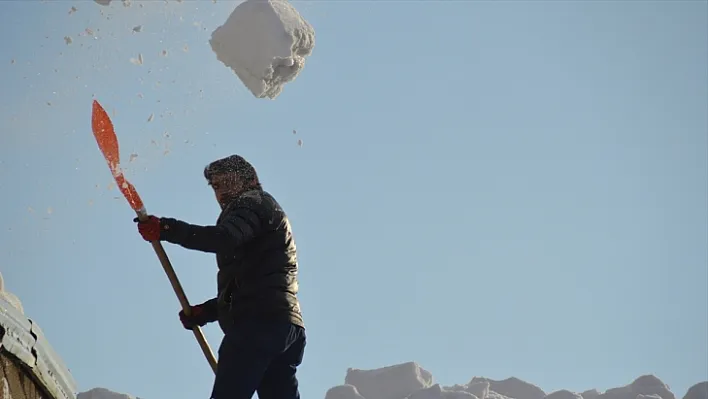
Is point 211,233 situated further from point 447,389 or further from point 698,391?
point 447,389

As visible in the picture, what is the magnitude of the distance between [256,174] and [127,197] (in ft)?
1.63

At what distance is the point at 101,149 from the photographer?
4012 mm

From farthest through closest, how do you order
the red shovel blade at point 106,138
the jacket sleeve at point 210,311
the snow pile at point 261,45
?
the snow pile at point 261,45 → the red shovel blade at point 106,138 → the jacket sleeve at point 210,311

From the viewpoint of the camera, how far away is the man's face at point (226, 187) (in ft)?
11.8

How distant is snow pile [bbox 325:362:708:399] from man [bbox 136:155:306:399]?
19.4 metres

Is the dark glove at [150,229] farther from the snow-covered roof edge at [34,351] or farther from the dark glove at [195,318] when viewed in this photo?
the dark glove at [195,318]

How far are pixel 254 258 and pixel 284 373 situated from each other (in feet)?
1.52

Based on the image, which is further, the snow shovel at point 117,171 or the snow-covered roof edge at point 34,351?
the snow shovel at point 117,171

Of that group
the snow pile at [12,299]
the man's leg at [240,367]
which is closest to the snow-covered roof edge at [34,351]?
the snow pile at [12,299]

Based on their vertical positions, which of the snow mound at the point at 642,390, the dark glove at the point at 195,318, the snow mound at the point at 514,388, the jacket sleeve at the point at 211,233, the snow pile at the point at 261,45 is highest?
the snow mound at the point at 514,388

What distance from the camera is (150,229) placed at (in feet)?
10.8

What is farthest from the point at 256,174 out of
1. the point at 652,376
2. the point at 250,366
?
the point at 652,376

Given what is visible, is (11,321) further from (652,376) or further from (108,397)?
(652,376)

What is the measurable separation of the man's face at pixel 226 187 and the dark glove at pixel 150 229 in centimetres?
37
